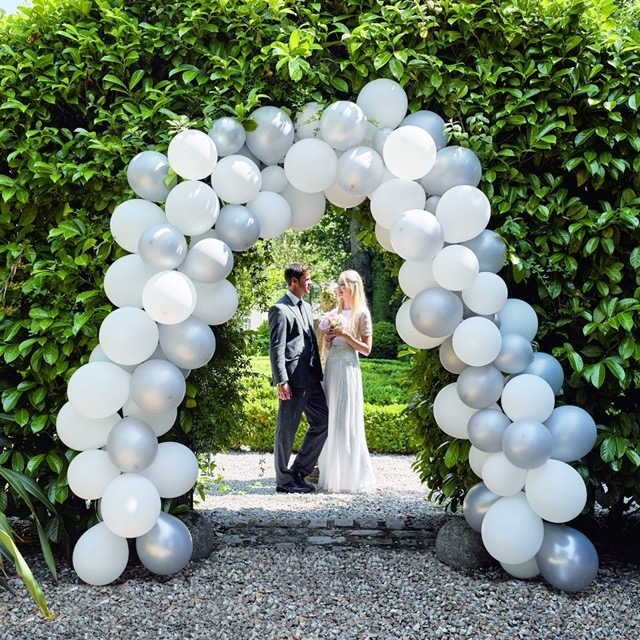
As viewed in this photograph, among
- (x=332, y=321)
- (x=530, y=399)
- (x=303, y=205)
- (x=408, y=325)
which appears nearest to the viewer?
(x=530, y=399)

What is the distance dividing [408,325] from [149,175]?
1.43 m

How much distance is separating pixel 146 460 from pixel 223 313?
76 cm

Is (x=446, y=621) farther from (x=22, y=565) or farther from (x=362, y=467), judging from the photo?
(x=362, y=467)

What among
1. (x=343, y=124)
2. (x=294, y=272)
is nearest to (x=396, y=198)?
(x=343, y=124)

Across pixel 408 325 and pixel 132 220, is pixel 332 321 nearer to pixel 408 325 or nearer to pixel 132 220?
pixel 408 325

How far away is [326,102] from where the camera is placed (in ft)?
11.8

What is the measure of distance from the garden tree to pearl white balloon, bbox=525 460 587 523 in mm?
319

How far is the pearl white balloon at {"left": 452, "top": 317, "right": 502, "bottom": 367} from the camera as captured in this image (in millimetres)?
3250

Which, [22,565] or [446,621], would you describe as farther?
[446,621]

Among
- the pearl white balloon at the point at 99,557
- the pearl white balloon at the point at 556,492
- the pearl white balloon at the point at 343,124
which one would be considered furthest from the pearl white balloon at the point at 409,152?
the pearl white balloon at the point at 99,557

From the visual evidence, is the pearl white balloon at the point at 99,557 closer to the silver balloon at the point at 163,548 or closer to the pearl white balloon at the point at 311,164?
the silver balloon at the point at 163,548

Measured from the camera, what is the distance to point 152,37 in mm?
3559

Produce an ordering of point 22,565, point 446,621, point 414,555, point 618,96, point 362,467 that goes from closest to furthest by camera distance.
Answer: point 22,565
point 446,621
point 618,96
point 414,555
point 362,467

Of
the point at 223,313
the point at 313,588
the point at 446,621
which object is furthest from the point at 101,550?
the point at 446,621
